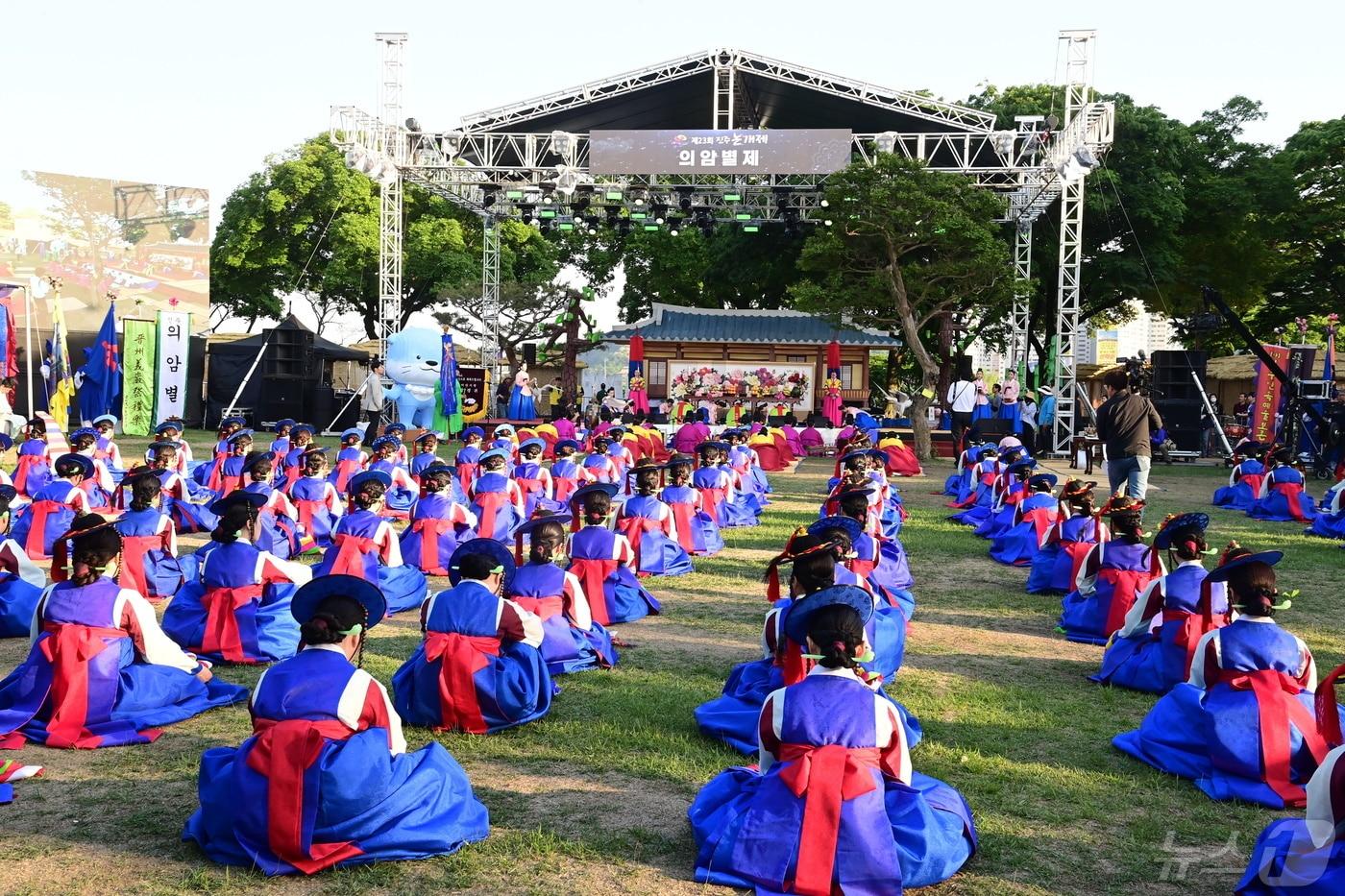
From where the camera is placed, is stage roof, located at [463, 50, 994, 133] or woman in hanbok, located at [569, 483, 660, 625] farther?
stage roof, located at [463, 50, 994, 133]

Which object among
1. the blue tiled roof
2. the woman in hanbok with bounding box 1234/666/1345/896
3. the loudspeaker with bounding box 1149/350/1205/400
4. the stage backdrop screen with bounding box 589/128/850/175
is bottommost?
the woman in hanbok with bounding box 1234/666/1345/896

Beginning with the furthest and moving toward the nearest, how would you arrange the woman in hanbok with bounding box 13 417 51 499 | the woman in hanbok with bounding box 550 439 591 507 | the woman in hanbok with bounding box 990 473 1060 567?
the woman in hanbok with bounding box 550 439 591 507
the woman in hanbok with bounding box 13 417 51 499
the woman in hanbok with bounding box 990 473 1060 567

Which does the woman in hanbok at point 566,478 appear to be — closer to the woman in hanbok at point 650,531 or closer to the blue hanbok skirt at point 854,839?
the woman in hanbok at point 650,531

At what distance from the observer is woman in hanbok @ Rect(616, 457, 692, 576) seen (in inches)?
396

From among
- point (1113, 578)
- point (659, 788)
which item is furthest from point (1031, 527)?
point (659, 788)

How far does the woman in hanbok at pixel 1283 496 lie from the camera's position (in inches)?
570

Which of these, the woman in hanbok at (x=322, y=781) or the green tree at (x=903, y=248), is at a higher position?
the green tree at (x=903, y=248)

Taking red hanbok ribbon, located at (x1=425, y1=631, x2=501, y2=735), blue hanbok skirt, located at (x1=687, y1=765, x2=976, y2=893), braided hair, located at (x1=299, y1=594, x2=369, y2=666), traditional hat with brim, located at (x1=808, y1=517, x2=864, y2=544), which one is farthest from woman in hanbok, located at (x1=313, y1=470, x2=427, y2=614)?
blue hanbok skirt, located at (x1=687, y1=765, x2=976, y2=893)

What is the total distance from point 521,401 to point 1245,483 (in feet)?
53.6

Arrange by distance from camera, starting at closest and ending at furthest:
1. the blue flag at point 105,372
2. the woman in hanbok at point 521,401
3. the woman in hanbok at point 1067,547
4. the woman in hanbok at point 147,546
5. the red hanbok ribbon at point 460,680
Result: the red hanbok ribbon at point 460,680 → the woman in hanbok at point 147,546 → the woman in hanbok at point 1067,547 → the blue flag at point 105,372 → the woman in hanbok at point 521,401

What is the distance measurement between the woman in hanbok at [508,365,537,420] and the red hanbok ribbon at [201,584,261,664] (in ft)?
65.9

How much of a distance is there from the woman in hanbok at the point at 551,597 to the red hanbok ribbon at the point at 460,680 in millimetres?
923

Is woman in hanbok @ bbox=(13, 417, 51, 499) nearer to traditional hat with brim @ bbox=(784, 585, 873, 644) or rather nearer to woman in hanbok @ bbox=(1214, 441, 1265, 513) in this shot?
traditional hat with brim @ bbox=(784, 585, 873, 644)

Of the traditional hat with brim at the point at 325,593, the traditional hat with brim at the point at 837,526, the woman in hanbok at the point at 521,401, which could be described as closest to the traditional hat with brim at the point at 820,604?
the traditional hat with brim at the point at 837,526
